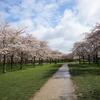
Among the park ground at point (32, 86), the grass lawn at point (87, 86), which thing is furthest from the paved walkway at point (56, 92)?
the grass lawn at point (87, 86)

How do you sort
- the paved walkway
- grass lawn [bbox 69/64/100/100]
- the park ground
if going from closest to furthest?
1. the paved walkway
2. grass lawn [bbox 69/64/100/100]
3. the park ground

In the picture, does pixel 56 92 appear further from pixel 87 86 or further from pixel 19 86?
pixel 19 86

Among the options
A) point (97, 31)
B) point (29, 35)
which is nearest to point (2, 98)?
point (97, 31)

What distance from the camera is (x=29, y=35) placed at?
62.0 meters

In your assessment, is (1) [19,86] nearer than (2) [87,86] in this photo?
No

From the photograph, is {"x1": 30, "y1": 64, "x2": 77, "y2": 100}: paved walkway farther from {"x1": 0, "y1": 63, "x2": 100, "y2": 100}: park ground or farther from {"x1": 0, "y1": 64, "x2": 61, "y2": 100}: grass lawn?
{"x1": 0, "y1": 64, "x2": 61, "y2": 100}: grass lawn

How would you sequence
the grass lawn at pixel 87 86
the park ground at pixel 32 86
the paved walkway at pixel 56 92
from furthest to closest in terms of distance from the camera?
the park ground at pixel 32 86, the grass lawn at pixel 87 86, the paved walkway at pixel 56 92

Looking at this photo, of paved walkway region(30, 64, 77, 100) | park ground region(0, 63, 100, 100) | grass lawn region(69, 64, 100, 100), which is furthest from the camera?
park ground region(0, 63, 100, 100)

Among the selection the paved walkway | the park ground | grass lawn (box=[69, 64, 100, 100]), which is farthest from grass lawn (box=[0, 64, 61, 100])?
grass lawn (box=[69, 64, 100, 100])

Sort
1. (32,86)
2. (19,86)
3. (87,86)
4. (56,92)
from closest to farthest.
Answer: (56,92) → (87,86) → (19,86) → (32,86)

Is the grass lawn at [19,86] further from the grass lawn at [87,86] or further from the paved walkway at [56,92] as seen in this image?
the grass lawn at [87,86]

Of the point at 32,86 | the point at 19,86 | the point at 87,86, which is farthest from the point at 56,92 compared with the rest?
the point at 19,86

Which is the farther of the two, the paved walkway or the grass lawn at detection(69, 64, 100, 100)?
the grass lawn at detection(69, 64, 100, 100)

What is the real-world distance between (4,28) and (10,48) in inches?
134
